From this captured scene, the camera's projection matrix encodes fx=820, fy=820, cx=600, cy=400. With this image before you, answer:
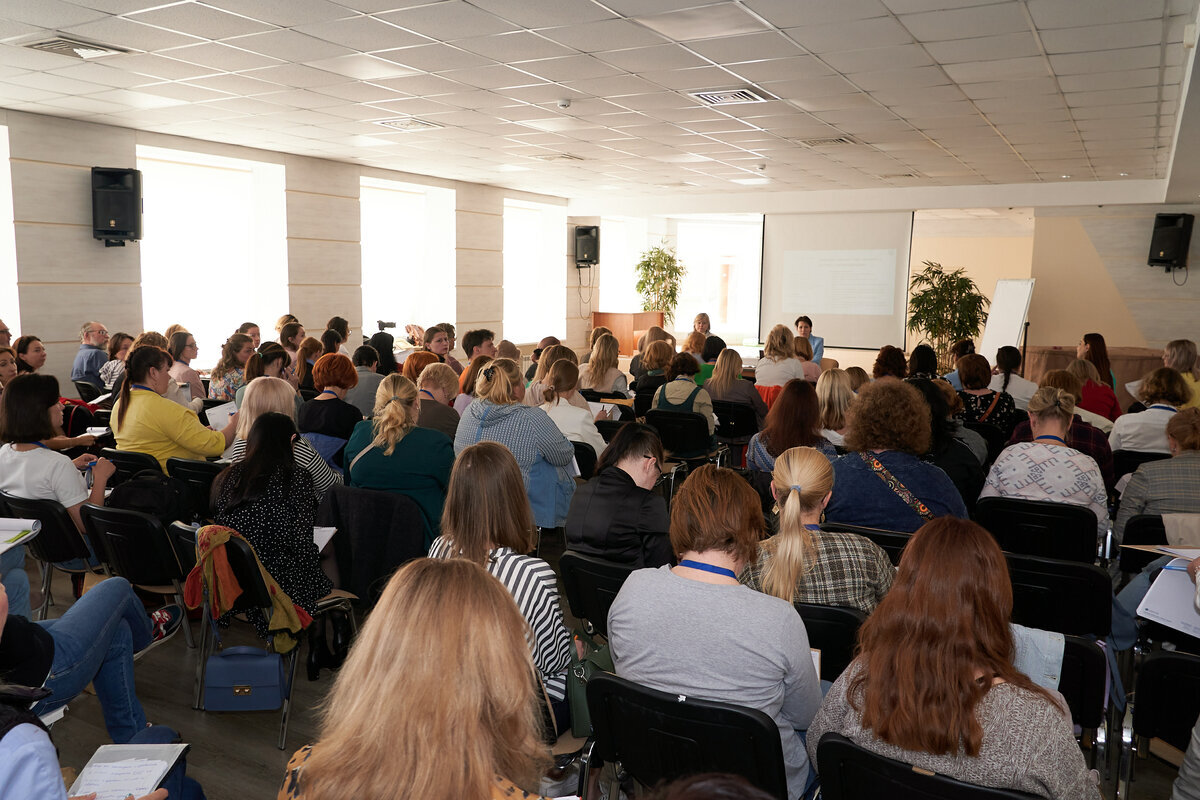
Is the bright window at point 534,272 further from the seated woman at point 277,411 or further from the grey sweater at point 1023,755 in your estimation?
the grey sweater at point 1023,755

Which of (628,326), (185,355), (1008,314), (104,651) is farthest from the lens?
(628,326)

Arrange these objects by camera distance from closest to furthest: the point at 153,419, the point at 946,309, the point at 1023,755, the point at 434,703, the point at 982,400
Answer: the point at 434,703
the point at 1023,755
the point at 153,419
the point at 982,400
the point at 946,309

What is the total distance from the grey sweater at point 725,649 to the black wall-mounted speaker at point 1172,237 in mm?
12774

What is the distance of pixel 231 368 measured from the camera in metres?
6.74

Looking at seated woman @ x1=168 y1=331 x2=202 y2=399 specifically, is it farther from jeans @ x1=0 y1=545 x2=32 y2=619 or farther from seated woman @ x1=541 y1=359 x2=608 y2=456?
jeans @ x1=0 y1=545 x2=32 y2=619

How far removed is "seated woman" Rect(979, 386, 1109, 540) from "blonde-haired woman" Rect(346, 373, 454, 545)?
2.62m

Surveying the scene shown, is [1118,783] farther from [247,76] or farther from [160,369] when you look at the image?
[247,76]

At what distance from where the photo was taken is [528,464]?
15.4ft

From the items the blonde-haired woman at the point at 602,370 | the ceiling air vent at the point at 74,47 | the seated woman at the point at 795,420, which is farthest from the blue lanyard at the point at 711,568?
the ceiling air vent at the point at 74,47

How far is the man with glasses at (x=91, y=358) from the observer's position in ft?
24.7

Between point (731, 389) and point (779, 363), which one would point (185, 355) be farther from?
point (779, 363)

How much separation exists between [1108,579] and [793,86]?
476 centimetres

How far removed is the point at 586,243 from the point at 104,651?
1380 centimetres

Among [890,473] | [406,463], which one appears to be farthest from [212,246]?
[890,473]
